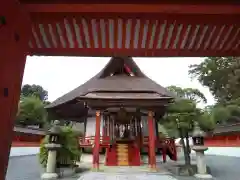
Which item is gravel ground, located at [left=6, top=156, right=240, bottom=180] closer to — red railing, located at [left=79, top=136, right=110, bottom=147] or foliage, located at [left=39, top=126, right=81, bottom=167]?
foliage, located at [left=39, top=126, right=81, bottom=167]

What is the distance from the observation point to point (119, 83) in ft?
53.4

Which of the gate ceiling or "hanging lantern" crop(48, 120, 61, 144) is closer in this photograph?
the gate ceiling

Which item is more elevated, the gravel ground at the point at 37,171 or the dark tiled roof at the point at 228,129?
the dark tiled roof at the point at 228,129

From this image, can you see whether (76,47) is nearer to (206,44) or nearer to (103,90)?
(206,44)

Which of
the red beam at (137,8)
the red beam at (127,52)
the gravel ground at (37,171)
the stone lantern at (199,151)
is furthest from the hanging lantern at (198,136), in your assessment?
the red beam at (137,8)

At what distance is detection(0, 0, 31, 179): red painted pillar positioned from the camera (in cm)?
200

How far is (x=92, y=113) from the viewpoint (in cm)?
1766

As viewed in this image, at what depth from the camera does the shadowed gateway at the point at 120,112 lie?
40.3 ft

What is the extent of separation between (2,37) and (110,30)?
4.10ft

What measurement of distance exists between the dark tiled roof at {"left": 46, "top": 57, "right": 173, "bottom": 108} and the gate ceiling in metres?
11.1

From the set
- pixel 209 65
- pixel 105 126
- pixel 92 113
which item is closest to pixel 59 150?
pixel 105 126

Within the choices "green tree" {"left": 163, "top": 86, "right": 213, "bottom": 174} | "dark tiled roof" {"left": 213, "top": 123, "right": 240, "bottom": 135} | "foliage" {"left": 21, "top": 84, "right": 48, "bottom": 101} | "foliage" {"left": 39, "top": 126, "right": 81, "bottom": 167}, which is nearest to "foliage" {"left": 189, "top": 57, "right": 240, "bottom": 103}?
"dark tiled roof" {"left": 213, "top": 123, "right": 240, "bottom": 135}

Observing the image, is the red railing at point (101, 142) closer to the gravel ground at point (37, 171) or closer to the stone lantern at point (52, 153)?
the gravel ground at point (37, 171)

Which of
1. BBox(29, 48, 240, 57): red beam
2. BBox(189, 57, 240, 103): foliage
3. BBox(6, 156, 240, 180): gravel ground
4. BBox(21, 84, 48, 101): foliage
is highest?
BBox(21, 84, 48, 101): foliage
